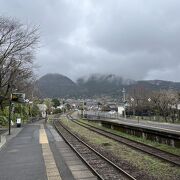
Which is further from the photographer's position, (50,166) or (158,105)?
(158,105)

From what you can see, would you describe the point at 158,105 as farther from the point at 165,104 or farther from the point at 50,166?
the point at 50,166

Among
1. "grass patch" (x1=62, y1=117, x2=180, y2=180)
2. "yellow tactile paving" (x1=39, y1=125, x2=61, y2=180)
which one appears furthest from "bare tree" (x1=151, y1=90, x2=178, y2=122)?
"yellow tactile paving" (x1=39, y1=125, x2=61, y2=180)

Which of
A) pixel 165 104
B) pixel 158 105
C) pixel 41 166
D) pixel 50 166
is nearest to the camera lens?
pixel 50 166

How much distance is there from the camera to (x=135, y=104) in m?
117

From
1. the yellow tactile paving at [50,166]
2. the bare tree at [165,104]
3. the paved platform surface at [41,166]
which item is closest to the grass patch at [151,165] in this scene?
the paved platform surface at [41,166]

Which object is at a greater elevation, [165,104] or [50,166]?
[165,104]

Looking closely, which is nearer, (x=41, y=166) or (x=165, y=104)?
(x=41, y=166)

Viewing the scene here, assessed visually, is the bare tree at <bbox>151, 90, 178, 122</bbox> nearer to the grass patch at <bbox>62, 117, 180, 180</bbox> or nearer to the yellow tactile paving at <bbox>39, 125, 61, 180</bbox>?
the grass patch at <bbox>62, 117, 180, 180</bbox>

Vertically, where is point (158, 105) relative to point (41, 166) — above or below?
above

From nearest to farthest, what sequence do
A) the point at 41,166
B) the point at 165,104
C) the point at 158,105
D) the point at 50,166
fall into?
the point at 50,166
the point at 41,166
the point at 165,104
the point at 158,105

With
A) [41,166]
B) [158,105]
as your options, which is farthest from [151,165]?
[158,105]

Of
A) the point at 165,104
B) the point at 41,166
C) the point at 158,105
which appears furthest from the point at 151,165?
the point at 158,105

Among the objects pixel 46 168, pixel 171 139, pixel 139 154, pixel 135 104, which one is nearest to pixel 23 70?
pixel 171 139

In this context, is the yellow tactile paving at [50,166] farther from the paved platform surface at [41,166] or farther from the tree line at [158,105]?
the tree line at [158,105]
